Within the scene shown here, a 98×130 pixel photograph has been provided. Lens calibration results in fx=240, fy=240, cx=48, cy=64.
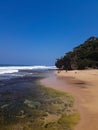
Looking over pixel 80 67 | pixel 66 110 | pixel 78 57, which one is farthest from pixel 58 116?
pixel 78 57

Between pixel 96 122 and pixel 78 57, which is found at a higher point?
pixel 78 57

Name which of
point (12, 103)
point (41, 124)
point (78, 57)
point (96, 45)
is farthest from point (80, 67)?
point (41, 124)

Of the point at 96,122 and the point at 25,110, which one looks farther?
the point at 25,110

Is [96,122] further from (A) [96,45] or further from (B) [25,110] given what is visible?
(A) [96,45]

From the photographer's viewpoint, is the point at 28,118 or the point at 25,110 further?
the point at 25,110

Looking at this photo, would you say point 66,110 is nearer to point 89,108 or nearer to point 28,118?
point 89,108

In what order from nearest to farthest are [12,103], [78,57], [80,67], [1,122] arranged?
[1,122] < [12,103] < [80,67] < [78,57]

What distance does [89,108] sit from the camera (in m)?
11.0

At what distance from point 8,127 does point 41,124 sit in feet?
3.82

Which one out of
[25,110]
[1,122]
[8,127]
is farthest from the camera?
[25,110]

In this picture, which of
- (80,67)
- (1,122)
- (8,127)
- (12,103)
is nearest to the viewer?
(8,127)

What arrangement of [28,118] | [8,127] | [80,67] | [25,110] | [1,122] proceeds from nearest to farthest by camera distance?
[8,127], [1,122], [28,118], [25,110], [80,67]

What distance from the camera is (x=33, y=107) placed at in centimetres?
1105

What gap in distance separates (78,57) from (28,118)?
46.6 metres
